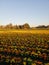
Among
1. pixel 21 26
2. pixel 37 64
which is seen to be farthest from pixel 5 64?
pixel 21 26

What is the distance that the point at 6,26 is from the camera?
135750mm

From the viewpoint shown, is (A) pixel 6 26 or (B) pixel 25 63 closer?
(B) pixel 25 63

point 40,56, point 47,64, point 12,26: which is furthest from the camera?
point 12,26

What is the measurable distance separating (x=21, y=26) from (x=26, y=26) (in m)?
3.99

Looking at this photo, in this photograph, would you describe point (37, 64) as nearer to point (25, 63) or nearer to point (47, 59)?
point (25, 63)

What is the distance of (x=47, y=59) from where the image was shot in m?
11.0

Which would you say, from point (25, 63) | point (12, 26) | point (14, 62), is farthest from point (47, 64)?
point (12, 26)

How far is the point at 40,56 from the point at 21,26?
365ft

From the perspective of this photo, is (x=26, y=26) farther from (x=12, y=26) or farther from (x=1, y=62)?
(x=1, y=62)

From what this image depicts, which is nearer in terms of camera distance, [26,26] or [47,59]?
[47,59]

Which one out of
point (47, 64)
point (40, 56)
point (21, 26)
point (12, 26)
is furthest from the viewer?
point (12, 26)

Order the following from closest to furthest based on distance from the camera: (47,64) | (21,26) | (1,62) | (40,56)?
(47,64) → (1,62) → (40,56) → (21,26)

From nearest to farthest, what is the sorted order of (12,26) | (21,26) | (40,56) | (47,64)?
(47,64) < (40,56) < (21,26) < (12,26)

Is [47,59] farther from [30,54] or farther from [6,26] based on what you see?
[6,26]
